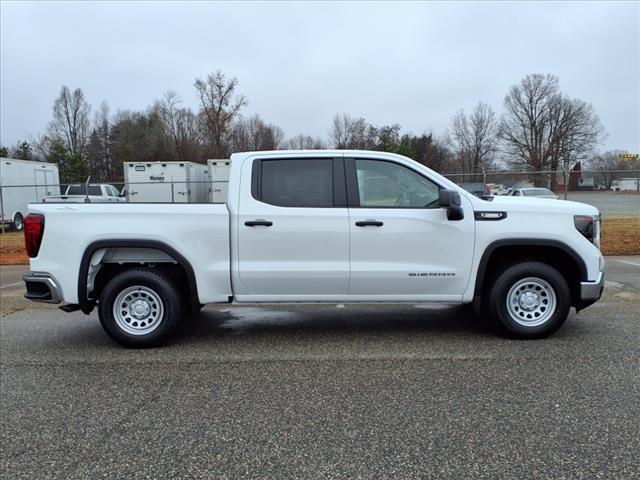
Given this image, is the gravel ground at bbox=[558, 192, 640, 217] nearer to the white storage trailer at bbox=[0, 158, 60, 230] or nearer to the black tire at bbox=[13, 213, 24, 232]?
the white storage trailer at bbox=[0, 158, 60, 230]

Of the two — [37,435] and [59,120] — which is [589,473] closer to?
[37,435]

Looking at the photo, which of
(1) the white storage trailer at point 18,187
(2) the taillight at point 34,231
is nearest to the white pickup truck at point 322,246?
(2) the taillight at point 34,231

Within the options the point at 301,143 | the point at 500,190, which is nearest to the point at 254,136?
the point at 301,143

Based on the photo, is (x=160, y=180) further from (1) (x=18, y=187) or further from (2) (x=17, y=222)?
(2) (x=17, y=222)

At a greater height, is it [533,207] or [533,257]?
[533,207]

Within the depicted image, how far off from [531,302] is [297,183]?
2755mm

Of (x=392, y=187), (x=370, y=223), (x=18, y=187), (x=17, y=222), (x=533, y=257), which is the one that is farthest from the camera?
(x=17, y=222)

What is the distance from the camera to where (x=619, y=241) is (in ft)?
44.6

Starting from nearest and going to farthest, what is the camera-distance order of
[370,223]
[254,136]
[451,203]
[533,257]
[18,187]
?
1. [451,203]
2. [370,223]
3. [533,257]
4. [18,187]
5. [254,136]

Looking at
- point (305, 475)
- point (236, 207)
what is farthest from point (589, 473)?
point (236, 207)

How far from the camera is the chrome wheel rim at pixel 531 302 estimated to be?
5320 millimetres

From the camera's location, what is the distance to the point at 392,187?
5.33m

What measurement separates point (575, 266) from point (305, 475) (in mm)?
3845

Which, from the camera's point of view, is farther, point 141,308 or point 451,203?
point 141,308
